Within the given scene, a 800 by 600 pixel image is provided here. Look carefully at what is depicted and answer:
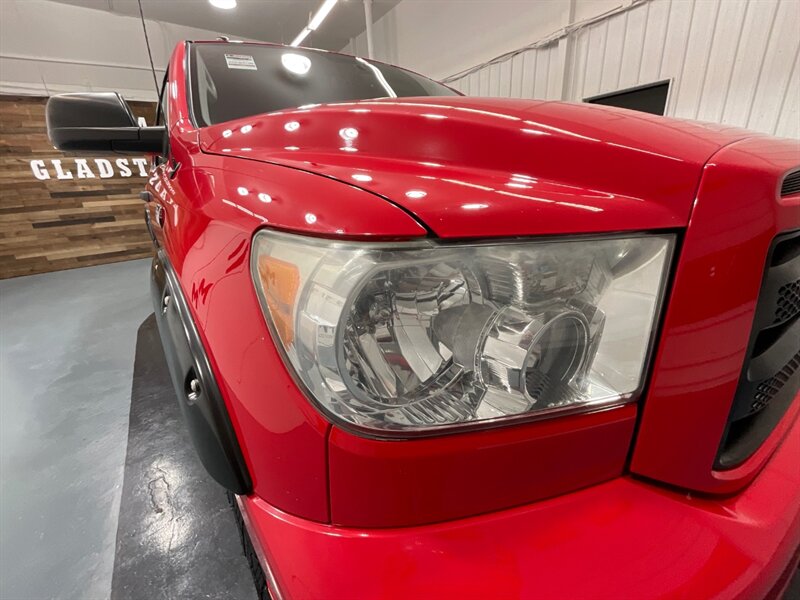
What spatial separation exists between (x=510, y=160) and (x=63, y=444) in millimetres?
2114

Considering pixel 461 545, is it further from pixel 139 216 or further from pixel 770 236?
pixel 139 216

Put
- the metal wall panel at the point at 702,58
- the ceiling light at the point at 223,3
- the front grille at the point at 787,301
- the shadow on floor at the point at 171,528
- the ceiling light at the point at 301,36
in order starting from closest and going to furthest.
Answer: the front grille at the point at 787,301
the shadow on floor at the point at 171,528
the metal wall panel at the point at 702,58
the ceiling light at the point at 223,3
the ceiling light at the point at 301,36

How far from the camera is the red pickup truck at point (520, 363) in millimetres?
403

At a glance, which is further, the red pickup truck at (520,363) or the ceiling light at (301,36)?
the ceiling light at (301,36)

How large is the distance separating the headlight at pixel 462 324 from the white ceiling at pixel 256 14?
713 cm

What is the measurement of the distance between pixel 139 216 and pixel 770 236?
7086 mm

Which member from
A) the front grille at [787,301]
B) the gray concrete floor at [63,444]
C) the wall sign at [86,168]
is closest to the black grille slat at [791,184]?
the front grille at [787,301]

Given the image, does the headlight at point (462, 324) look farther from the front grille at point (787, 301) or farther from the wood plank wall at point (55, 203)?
the wood plank wall at point (55, 203)

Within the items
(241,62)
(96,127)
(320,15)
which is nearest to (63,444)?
(96,127)

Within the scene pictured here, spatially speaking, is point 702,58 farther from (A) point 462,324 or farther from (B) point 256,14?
(B) point 256,14

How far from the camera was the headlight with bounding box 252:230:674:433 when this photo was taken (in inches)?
16.1

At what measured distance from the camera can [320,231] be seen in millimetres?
408

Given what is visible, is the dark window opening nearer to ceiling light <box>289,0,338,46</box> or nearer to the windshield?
the windshield

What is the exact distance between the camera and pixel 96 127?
1093 millimetres
